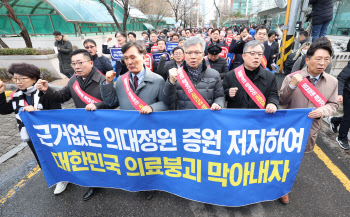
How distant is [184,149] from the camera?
7.30 feet

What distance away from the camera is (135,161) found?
7.75ft

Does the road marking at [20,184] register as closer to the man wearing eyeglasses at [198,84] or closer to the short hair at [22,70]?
the short hair at [22,70]

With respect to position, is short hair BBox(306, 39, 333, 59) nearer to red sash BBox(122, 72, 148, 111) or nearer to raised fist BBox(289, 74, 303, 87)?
raised fist BBox(289, 74, 303, 87)

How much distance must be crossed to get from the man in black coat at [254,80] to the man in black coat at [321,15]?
4.66 meters

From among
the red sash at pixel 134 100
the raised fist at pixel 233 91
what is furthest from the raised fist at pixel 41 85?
the raised fist at pixel 233 91

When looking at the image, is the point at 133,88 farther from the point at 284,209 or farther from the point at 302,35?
the point at 302,35

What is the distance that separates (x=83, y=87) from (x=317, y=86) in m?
2.96

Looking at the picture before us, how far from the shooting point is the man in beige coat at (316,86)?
7.09ft

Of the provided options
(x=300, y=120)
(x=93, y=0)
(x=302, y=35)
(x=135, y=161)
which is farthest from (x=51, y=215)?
(x=93, y=0)

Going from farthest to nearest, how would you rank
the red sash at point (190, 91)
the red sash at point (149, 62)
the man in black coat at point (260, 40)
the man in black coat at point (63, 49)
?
the man in black coat at point (63, 49), the red sash at point (149, 62), the man in black coat at point (260, 40), the red sash at point (190, 91)

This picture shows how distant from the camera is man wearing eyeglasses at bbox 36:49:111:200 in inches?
96.0

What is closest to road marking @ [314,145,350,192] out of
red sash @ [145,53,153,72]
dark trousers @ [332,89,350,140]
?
dark trousers @ [332,89,350,140]

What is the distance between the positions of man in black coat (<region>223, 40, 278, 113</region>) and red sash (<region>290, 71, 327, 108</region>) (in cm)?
31

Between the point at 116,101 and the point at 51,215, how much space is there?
1626mm
